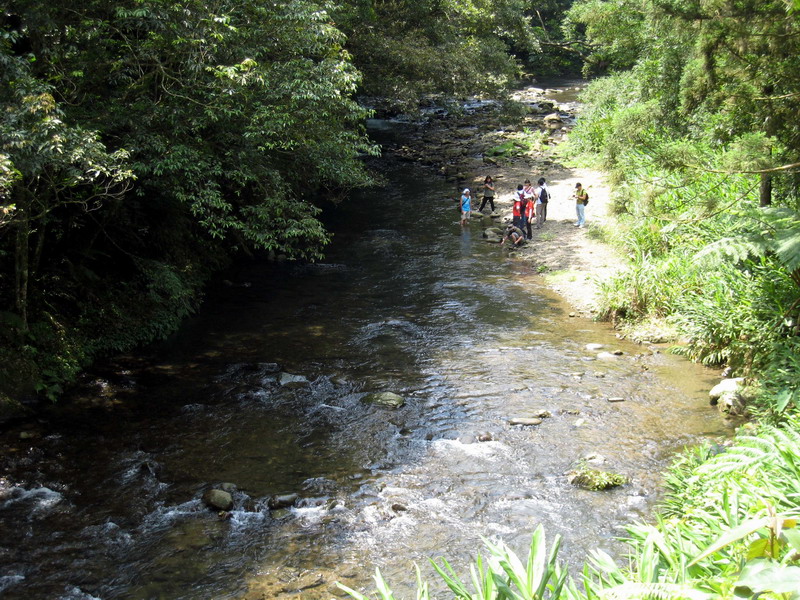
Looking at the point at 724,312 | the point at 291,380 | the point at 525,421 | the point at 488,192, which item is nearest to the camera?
the point at 525,421

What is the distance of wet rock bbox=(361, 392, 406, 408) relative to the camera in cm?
1068

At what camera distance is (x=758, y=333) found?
1027 cm

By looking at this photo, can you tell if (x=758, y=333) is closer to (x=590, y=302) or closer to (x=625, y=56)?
(x=590, y=302)

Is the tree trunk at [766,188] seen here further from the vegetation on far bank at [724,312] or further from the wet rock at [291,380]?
the wet rock at [291,380]

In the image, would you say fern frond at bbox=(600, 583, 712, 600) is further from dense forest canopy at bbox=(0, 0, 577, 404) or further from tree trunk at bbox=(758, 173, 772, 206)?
tree trunk at bbox=(758, 173, 772, 206)

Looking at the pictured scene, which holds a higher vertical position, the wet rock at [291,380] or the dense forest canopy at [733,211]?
the dense forest canopy at [733,211]

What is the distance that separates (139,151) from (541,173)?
19.2 meters

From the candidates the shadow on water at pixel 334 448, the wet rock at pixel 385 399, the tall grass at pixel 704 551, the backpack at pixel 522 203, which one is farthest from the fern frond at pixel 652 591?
the backpack at pixel 522 203

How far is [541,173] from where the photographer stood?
27188 mm

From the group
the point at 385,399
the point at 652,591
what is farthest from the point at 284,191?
the point at 652,591

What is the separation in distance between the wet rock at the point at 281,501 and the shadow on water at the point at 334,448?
0.26 feet

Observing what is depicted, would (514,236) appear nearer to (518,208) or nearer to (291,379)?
(518,208)

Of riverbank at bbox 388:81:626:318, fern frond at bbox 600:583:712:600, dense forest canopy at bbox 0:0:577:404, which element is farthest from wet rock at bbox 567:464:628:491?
dense forest canopy at bbox 0:0:577:404

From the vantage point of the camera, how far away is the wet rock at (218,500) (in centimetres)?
794
